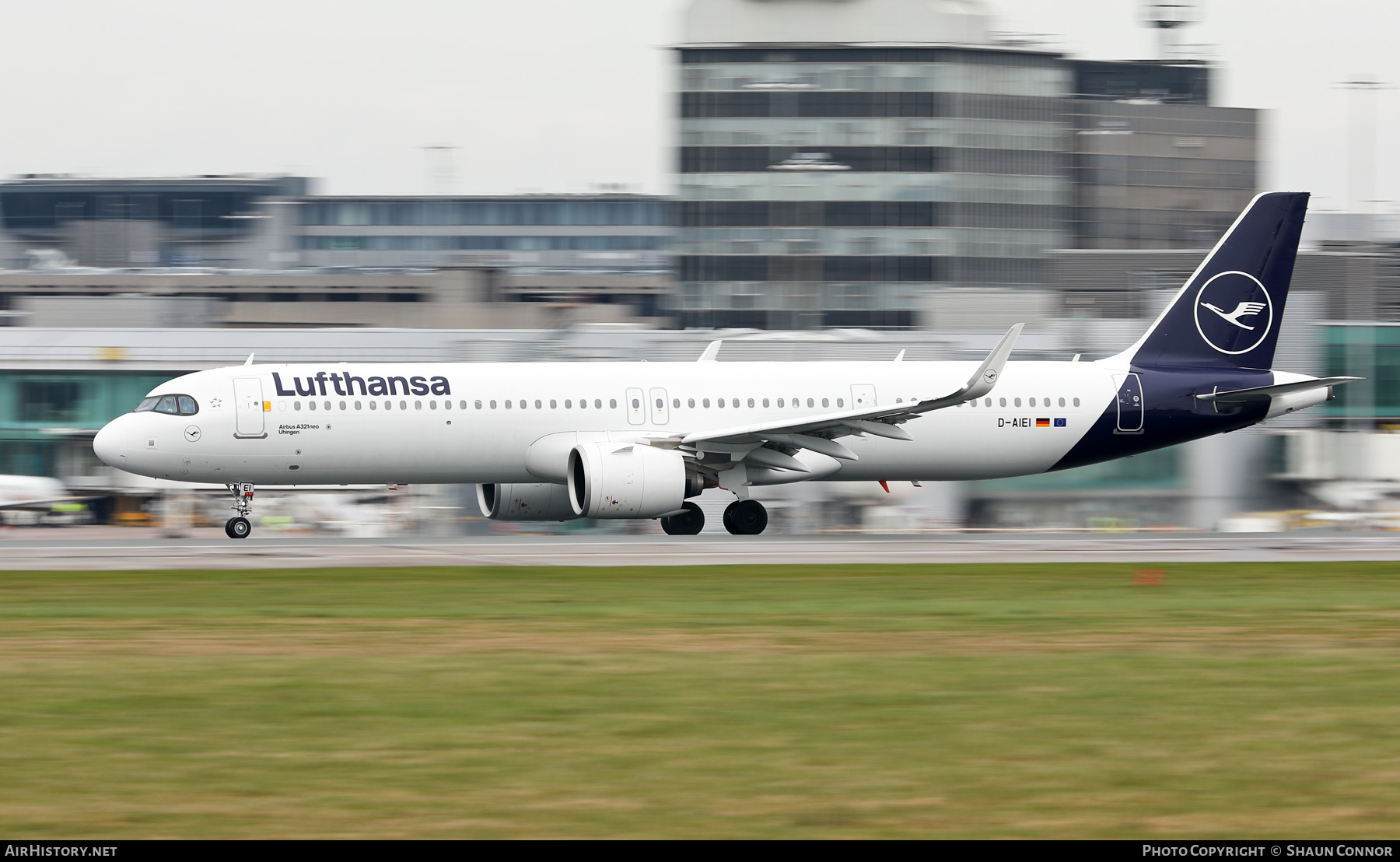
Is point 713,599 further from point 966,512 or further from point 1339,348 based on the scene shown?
point 1339,348

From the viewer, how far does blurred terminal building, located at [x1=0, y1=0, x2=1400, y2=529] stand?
45.1 meters

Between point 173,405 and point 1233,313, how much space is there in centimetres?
2204

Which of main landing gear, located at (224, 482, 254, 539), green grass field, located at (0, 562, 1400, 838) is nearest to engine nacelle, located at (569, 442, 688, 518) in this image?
main landing gear, located at (224, 482, 254, 539)

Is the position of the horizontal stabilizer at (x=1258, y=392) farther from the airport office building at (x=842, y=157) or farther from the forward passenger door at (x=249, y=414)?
the airport office building at (x=842, y=157)

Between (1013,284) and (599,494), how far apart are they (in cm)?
10943

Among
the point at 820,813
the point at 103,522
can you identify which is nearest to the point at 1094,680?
the point at 820,813

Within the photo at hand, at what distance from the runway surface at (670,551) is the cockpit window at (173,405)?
250 cm

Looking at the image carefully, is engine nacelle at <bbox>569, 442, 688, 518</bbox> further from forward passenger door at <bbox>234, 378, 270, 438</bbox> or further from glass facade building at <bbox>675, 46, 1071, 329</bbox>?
glass facade building at <bbox>675, 46, 1071, 329</bbox>

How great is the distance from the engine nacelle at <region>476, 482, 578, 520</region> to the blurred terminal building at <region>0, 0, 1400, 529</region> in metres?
8.31

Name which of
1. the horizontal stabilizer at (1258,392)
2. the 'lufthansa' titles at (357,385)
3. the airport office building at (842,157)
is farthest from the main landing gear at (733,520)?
the airport office building at (842,157)

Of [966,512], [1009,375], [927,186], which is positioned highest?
[927,186]

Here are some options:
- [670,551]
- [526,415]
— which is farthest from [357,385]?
[670,551]

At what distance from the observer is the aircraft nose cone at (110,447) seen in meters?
33.4

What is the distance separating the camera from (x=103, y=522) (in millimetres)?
43781
